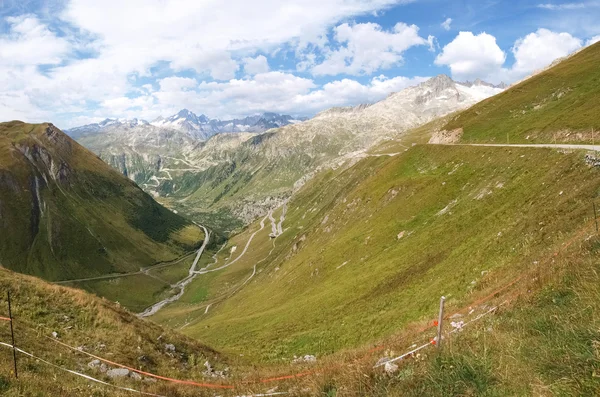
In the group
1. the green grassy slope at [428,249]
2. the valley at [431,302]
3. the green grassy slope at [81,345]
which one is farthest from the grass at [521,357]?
the green grassy slope at [428,249]

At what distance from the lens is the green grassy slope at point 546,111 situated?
52938mm

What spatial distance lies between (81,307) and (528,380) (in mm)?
28712

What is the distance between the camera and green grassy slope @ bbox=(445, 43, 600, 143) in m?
52.9

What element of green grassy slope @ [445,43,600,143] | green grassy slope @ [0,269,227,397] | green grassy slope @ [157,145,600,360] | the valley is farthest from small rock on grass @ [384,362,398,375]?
green grassy slope @ [445,43,600,143]

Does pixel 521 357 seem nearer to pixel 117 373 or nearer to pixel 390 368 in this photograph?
pixel 390 368

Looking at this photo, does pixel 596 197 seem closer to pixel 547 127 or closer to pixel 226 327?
pixel 547 127

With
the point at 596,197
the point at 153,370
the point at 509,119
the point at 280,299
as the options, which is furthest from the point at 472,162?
the point at 153,370

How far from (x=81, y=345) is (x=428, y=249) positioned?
3567cm

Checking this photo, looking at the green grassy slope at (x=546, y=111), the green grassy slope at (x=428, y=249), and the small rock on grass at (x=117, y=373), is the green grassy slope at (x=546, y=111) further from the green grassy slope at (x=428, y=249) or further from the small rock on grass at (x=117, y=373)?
the small rock on grass at (x=117, y=373)

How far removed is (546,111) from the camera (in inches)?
2648

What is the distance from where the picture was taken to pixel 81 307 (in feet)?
87.2

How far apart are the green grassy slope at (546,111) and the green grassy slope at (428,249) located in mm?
7565

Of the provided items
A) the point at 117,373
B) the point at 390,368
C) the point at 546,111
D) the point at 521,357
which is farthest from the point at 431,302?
the point at 546,111

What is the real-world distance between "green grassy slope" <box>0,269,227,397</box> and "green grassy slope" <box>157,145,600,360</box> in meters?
14.8
